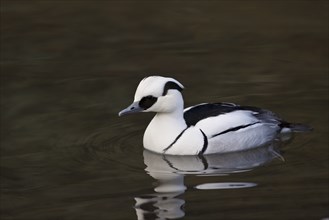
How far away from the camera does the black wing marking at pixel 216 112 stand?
11.4 metres

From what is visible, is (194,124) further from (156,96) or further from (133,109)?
(133,109)

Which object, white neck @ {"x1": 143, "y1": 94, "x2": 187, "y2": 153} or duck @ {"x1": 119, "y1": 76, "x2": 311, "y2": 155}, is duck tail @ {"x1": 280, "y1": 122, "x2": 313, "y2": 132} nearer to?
duck @ {"x1": 119, "y1": 76, "x2": 311, "y2": 155}

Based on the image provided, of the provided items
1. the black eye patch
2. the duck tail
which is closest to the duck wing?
the duck tail

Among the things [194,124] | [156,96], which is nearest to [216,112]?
[194,124]

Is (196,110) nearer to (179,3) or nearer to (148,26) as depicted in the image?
(148,26)

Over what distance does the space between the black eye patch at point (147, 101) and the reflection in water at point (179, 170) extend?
20.0 inches

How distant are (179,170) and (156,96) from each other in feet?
2.79

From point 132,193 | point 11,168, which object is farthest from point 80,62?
point 132,193

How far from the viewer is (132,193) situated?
32.9ft

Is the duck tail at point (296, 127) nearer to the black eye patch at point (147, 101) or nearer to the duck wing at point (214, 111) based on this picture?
the duck wing at point (214, 111)

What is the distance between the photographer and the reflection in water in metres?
9.61

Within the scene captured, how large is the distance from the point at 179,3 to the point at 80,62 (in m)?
3.04

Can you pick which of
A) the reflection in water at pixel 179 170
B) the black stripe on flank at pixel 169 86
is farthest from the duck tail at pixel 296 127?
the black stripe on flank at pixel 169 86

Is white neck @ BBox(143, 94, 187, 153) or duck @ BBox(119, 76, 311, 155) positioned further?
white neck @ BBox(143, 94, 187, 153)
